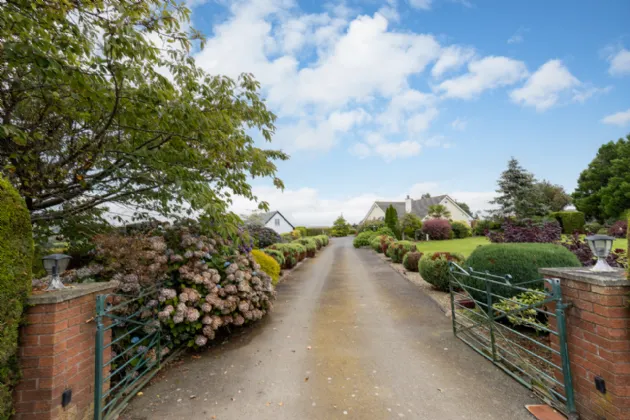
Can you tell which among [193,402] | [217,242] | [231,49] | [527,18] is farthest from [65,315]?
[527,18]

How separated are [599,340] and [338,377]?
2.62m

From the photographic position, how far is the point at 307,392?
3.19m

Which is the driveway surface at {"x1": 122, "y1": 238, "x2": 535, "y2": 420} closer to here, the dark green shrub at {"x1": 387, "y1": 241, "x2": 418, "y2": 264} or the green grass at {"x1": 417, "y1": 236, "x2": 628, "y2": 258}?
the dark green shrub at {"x1": 387, "y1": 241, "x2": 418, "y2": 264}

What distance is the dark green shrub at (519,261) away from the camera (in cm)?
476

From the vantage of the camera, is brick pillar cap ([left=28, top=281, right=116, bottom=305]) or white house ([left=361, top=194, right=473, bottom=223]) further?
white house ([left=361, top=194, right=473, bottom=223])

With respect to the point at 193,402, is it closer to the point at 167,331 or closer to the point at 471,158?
the point at 167,331

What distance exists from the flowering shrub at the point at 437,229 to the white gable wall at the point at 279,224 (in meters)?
22.3

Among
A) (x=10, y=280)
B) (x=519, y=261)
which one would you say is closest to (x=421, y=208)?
(x=519, y=261)

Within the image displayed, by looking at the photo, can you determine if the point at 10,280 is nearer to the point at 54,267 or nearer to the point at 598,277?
the point at 54,267

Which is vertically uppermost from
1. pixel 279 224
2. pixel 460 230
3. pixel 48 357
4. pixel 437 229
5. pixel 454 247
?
pixel 279 224

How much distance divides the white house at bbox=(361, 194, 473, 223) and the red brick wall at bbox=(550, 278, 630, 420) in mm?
34707

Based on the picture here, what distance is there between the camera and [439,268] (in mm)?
7809

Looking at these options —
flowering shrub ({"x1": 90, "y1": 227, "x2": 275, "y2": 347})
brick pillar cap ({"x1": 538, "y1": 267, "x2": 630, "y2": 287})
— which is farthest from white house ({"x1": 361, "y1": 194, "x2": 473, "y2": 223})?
brick pillar cap ({"x1": 538, "y1": 267, "x2": 630, "y2": 287})

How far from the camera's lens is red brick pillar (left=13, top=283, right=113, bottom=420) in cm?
216
